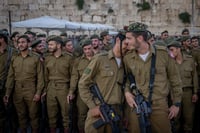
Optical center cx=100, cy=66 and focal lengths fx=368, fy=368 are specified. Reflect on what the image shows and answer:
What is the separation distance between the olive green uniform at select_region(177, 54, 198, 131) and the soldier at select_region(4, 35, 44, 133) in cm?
238

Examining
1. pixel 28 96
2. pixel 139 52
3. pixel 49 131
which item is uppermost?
pixel 139 52

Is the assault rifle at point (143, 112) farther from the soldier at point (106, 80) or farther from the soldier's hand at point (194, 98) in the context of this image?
the soldier's hand at point (194, 98)

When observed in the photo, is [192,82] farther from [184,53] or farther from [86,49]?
[86,49]

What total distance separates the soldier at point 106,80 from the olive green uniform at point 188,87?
2.14m

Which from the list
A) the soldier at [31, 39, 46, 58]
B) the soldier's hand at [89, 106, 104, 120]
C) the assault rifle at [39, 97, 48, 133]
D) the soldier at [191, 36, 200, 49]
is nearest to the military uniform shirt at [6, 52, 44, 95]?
the assault rifle at [39, 97, 48, 133]

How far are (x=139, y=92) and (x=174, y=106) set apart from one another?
47 centimetres

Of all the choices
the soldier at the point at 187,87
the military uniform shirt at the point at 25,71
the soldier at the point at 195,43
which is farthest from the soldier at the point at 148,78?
the soldier at the point at 195,43

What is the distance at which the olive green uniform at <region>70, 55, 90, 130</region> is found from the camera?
20.1ft

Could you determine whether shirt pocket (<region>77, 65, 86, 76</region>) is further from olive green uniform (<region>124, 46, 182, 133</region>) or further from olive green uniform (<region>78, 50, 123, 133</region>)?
olive green uniform (<region>124, 46, 182, 133</region>)

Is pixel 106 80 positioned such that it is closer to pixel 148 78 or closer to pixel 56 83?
pixel 148 78

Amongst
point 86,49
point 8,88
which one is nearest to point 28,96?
point 8,88

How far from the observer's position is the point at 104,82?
14.1ft

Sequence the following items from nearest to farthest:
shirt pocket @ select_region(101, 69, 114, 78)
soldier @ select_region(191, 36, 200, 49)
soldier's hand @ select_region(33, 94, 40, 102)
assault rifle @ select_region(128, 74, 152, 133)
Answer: assault rifle @ select_region(128, 74, 152, 133) < shirt pocket @ select_region(101, 69, 114, 78) < soldier's hand @ select_region(33, 94, 40, 102) < soldier @ select_region(191, 36, 200, 49)

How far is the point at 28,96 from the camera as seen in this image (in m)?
6.10
